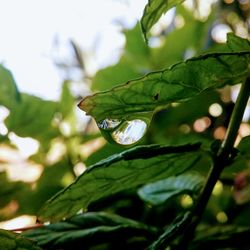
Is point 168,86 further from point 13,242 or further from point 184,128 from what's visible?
point 184,128

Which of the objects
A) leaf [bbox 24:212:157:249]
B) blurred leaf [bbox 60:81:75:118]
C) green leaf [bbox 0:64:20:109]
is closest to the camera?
leaf [bbox 24:212:157:249]

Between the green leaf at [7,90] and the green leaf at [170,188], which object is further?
the green leaf at [7,90]

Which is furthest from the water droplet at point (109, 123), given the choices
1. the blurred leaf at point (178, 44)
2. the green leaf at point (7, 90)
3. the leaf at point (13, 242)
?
the blurred leaf at point (178, 44)

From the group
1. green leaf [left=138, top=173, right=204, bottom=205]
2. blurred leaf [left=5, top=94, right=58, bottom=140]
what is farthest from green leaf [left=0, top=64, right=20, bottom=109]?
green leaf [left=138, top=173, right=204, bottom=205]

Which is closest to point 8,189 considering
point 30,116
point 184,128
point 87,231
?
point 30,116

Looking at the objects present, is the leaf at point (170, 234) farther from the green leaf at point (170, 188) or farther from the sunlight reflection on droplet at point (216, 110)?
the sunlight reflection on droplet at point (216, 110)

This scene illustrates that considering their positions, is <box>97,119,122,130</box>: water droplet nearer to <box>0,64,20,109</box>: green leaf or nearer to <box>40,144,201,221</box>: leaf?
<box>40,144,201,221</box>: leaf

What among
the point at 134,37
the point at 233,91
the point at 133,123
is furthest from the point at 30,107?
the point at 233,91
